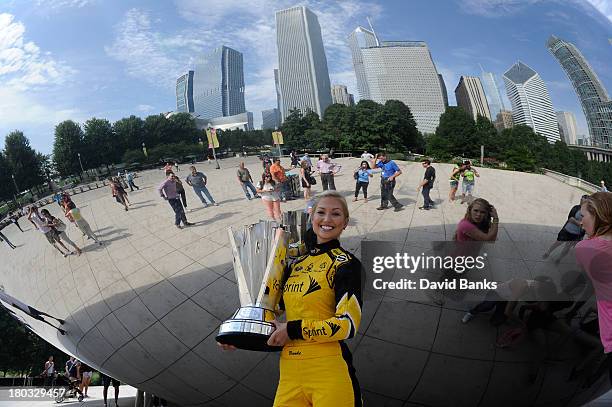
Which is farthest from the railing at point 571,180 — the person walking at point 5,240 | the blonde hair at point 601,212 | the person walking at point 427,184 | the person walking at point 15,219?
the person walking at point 5,240

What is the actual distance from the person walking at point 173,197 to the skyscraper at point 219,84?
0.53 metres

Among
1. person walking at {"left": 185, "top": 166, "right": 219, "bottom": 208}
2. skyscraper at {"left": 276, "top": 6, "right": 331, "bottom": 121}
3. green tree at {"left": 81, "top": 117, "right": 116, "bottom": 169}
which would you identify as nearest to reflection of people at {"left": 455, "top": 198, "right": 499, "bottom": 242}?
skyscraper at {"left": 276, "top": 6, "right": 331, "bottom": 121}

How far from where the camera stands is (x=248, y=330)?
59.6 inches

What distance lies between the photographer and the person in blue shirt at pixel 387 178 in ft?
7.31

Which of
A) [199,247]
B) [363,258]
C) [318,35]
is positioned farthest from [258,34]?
[363,258]

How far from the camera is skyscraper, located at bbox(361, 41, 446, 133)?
2283 millimetres

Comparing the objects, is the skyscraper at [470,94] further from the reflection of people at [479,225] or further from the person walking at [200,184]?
the person walking at [200,184]

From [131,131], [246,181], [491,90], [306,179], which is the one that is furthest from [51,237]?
[491,90]

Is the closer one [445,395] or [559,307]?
[559,307]

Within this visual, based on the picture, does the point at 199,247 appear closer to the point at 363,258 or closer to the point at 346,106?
the point at 363,258

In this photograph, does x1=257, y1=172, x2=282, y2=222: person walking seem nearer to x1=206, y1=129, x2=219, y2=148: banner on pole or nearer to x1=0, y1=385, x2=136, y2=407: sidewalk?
x1=206, y1=129, x2=219, y2=148: banner on pole

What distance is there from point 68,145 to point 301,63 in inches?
66.9

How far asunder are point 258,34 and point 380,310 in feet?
6.26

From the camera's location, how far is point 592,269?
6.89ft
